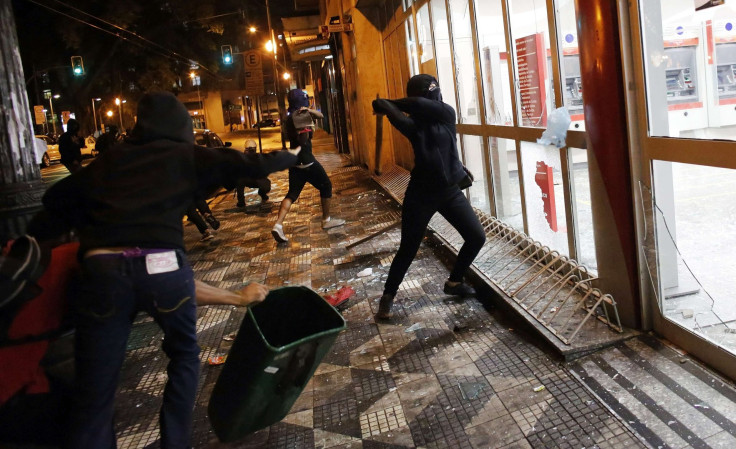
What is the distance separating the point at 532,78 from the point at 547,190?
41.9 inches

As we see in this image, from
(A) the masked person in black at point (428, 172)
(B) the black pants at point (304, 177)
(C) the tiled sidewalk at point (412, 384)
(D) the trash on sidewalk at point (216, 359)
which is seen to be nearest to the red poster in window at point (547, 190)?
(A) the masked person in black at point (428, 172)

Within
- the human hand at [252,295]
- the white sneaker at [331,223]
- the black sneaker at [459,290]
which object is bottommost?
the black sneaker at [459,290]

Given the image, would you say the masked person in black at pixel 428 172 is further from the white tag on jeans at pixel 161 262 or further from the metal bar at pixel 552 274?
the white tag on jeans at pixel 161 262

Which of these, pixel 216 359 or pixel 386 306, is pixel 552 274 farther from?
pixel 216 359

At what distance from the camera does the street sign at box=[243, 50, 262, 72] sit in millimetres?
23969

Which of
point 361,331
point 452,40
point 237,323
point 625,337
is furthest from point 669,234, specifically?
point 452,40

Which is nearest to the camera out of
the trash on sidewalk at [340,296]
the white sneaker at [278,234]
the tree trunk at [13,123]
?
the trash on sidewalk at [340,296]

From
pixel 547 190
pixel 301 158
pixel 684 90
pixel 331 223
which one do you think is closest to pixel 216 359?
pixel 547 190

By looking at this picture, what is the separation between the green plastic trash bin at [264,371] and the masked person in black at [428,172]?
5.95 ft

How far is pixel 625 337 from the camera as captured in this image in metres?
3.95

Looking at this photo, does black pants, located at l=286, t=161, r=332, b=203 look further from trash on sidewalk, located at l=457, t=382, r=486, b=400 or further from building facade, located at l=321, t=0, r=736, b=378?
trash on sidewalk, located at l=457, t=382, r=486, b=400

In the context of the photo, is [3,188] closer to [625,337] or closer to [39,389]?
[39,389]

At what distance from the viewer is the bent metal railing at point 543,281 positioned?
417cm

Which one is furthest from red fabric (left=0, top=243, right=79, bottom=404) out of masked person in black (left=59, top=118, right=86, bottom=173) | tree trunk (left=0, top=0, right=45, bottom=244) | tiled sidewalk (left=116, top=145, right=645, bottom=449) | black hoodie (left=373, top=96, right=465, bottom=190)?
masked person in black (left=59, top=118, right=86, bottom=173)
